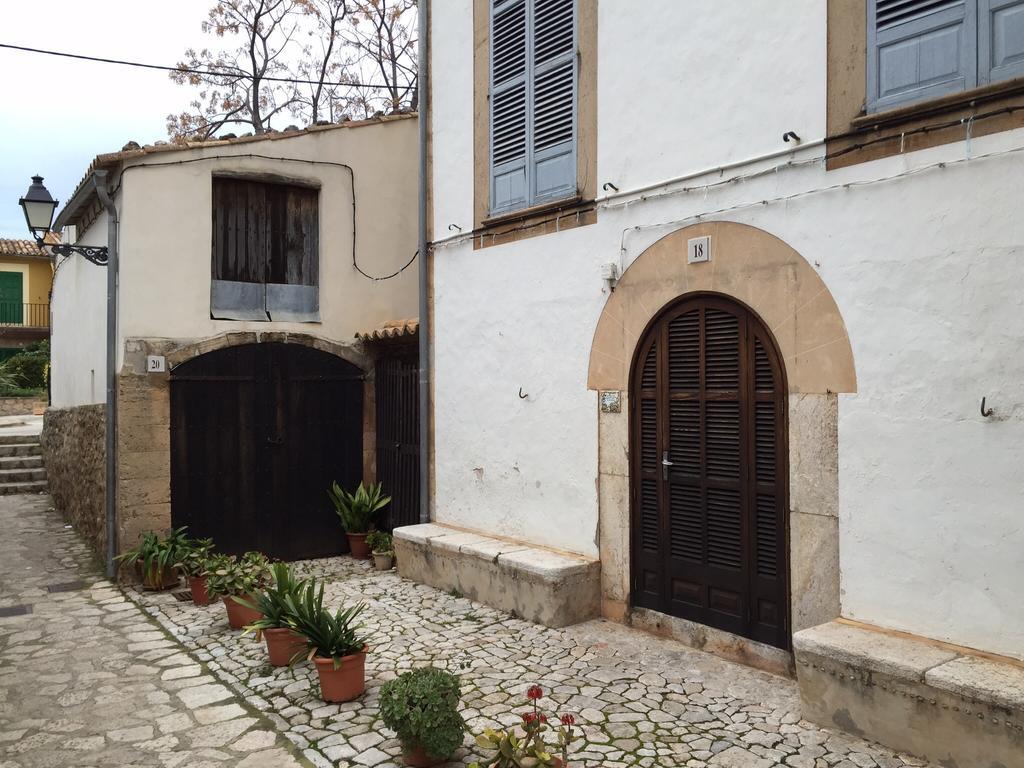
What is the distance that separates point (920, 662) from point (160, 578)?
647 centimetres

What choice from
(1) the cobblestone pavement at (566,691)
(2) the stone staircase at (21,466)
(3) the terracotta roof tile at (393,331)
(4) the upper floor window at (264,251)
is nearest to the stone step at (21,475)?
(2) the stone staircase at (21,466)

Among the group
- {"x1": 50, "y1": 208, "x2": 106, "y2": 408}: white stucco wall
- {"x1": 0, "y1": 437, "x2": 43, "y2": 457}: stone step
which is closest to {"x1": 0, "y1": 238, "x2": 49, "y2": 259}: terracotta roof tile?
{"x1": 0, "y1": 437, "x2": 43, "y2": 457}: stone step

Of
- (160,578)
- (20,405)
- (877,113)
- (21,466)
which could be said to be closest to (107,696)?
(160,578)

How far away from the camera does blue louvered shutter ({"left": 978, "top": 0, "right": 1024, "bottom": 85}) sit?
3877 mm

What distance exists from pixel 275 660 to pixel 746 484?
132 inches

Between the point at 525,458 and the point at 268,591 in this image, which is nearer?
the point at 268,591

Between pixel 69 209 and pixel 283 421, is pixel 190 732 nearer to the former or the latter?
pixel 283 421

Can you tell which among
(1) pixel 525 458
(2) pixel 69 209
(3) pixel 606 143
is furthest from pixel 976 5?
(2) pixel 69 209

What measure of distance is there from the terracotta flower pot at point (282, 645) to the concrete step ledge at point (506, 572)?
177cm

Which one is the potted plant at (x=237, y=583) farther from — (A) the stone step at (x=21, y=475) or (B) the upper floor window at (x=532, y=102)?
(A) the stone step at (x=21, y=475)

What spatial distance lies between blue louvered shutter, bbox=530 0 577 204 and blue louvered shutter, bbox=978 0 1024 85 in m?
3.02

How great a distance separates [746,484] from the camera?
202 inches

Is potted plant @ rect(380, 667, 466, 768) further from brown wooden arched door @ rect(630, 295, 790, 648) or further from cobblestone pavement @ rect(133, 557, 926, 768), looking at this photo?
brown wooden arched door @ rect(630, 295, 790, 648)

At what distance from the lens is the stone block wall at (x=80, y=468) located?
843cm
